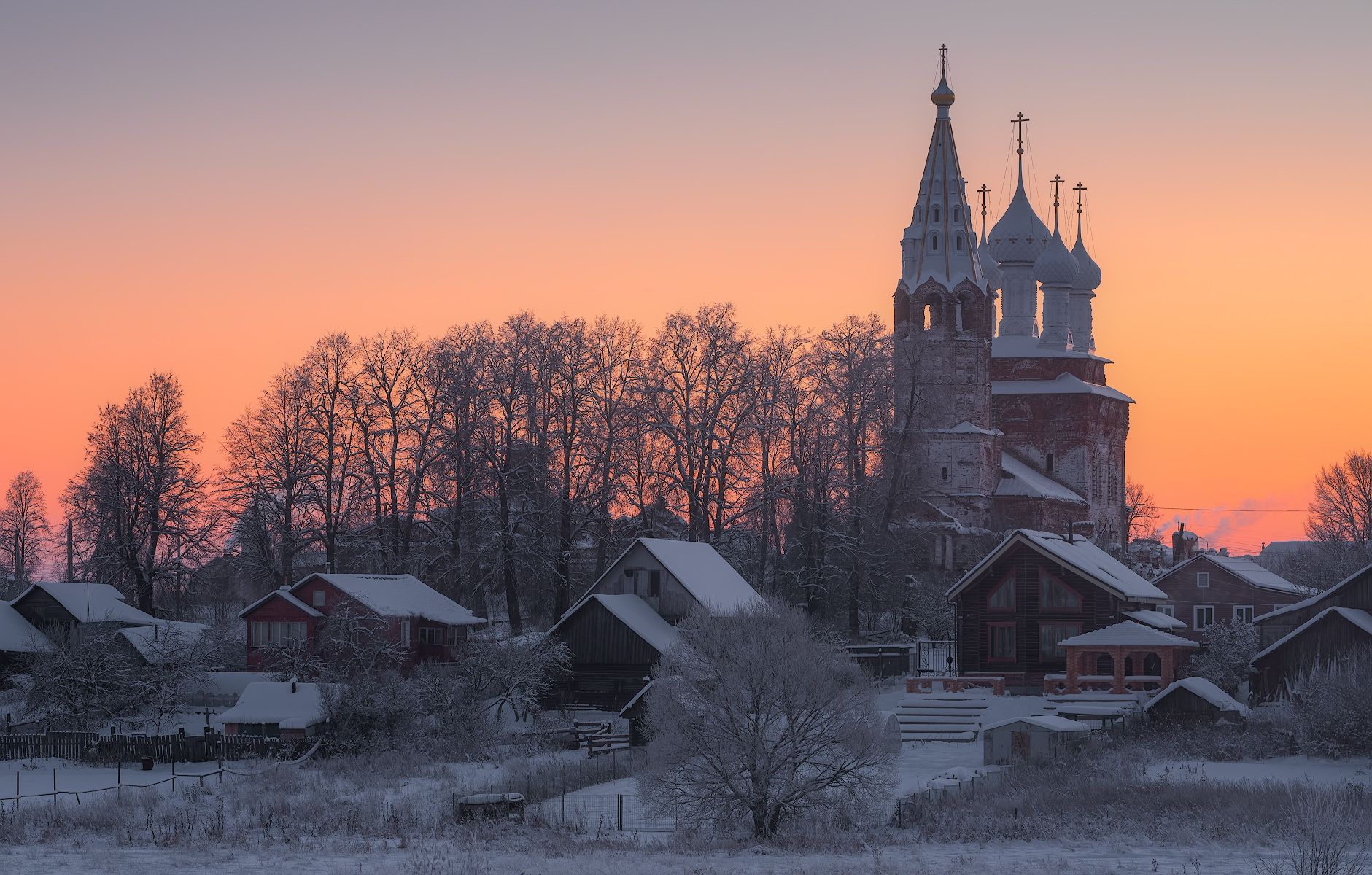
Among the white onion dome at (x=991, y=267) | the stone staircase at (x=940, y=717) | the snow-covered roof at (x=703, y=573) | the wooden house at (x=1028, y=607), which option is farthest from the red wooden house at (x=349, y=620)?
the white onion dome at (x=991, y=267)

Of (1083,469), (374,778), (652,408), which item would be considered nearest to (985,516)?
(1083,469)

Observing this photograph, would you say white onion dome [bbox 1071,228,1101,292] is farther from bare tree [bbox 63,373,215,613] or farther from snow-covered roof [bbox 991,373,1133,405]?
bare tree [bbox 63,373,215,613]

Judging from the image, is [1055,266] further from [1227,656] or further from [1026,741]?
[1026,741]

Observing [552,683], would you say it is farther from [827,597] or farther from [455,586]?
[827,597]

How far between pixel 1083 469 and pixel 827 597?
99.6ft

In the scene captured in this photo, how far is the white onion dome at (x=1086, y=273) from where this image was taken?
10406 cm

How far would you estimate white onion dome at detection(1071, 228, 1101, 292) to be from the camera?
10406cm

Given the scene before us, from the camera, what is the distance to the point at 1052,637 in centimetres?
5197

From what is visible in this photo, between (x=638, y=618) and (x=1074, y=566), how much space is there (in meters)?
12.9

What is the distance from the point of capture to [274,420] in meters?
63.1

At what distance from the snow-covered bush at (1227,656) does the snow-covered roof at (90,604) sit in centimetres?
3307

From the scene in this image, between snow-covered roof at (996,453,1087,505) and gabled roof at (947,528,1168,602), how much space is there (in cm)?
2904

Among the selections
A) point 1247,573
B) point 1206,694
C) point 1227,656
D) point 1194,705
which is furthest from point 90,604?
point 1247,573

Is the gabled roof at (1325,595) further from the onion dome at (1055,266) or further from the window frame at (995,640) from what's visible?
the onion dome at (1055,266)
